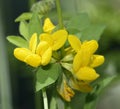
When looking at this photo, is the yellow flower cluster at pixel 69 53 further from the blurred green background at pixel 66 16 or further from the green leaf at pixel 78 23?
the blurred green background at pixel 66 16

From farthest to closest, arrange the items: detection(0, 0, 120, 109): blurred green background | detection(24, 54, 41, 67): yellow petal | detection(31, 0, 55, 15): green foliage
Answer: detection(0, 0, 120, 109): blurred green background, detection(31, 0, 55, 15): green foliage, detection(24, 54, 41, 67): yellow petal

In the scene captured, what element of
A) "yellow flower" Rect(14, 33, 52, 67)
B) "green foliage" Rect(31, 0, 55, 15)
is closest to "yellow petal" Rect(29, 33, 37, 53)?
"yellow flower" Rect(14, 33, 52, 67)

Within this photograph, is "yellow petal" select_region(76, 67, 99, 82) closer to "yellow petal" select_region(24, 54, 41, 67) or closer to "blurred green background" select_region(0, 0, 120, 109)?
"yellow petal" select_region(24, 54, 41, 67)

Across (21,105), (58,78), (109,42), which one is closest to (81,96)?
(58,78)

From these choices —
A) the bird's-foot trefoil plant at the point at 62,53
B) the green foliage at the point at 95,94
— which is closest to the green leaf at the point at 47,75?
the bird's-foot trefoil plant at the point at 62,53

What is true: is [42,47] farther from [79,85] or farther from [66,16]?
[66,16]

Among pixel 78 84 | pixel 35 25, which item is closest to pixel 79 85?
pixel 78 84
